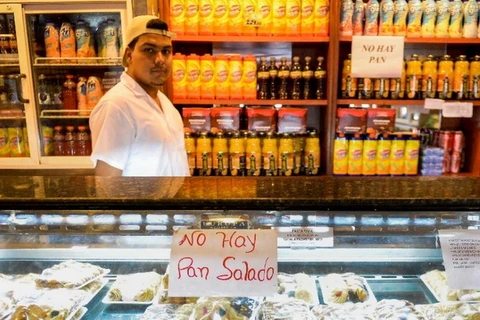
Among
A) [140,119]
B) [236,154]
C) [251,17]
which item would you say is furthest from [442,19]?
[140,119]

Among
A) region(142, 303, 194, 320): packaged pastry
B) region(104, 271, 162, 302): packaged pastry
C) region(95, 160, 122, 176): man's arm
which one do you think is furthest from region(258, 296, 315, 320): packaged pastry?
region(95, 160, 122, 176): man's arm

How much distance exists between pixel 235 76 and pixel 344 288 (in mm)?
1953

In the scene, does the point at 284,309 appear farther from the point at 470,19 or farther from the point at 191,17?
the point at 470,19

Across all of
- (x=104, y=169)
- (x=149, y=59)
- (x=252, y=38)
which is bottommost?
(x=104, y=169)

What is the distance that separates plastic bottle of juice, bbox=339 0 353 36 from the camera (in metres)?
2.77

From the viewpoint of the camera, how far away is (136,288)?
1.10m

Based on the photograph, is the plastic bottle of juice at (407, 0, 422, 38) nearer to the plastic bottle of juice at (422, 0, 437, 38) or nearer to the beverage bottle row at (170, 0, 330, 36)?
the plastic bottle of juice at (422, 0, 437, 38)

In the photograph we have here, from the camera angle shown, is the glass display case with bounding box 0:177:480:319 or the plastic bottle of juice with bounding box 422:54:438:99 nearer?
the glass display case with bounding box 0:177:480:319

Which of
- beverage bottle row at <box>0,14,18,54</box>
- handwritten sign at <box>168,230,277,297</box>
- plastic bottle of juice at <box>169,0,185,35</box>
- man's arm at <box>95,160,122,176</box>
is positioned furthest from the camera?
beverage bottle row at <box>0,14,18,54</box>

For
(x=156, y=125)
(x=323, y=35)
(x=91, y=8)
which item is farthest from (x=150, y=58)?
(x=323, y=35)

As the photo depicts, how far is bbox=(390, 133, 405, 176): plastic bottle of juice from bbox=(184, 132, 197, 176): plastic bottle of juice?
132cm

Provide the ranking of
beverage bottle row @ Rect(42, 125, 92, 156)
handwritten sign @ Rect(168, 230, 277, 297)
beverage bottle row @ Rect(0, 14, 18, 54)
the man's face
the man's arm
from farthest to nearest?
beverage bottle row @ Rect(42, 125, 92, 156)
beverage bottle row @ Rect(0, 14, 18, 54)
the man's face
the man's arm
handwritten sign @ Rect(168, 230, 277, 297)

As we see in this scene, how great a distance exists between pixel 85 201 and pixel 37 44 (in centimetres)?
258

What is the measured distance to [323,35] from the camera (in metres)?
2.78
